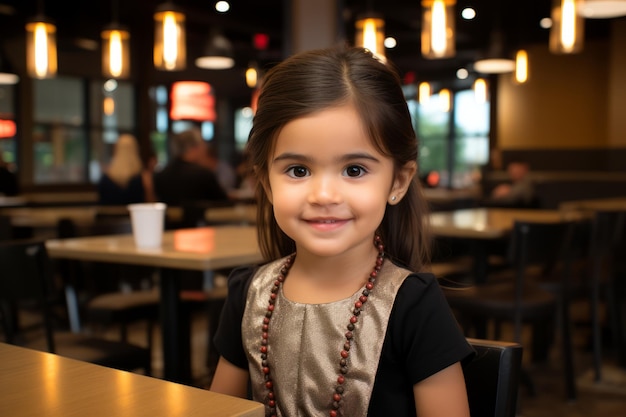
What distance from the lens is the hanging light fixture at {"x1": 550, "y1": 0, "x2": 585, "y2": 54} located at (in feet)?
13.6

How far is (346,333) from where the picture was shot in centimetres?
99

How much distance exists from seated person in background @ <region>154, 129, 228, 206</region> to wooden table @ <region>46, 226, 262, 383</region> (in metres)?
2.37

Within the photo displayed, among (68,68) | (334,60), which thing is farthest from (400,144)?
(68,68)

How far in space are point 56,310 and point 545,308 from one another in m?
3.02

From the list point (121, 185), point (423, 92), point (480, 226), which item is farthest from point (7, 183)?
point (423, 92)

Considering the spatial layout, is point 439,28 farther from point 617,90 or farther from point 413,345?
point 617,90

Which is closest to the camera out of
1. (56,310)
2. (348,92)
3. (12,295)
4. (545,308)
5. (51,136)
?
(348,92)

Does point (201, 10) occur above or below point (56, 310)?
above

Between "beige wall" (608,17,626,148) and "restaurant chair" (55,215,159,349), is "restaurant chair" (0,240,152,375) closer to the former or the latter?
"restaurant chair" (55,215,159,349)

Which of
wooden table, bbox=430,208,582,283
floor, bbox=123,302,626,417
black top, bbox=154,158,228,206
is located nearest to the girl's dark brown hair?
wooden table, bbox=430,208,582,283

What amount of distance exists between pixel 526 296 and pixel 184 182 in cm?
283

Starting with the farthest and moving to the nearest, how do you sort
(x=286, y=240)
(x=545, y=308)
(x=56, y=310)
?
(x=56, y=310), (x=545, y=308), (x=286, y=240)

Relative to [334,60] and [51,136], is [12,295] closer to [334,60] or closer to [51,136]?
[334,60]

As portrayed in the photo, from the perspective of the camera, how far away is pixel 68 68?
1105 cm
